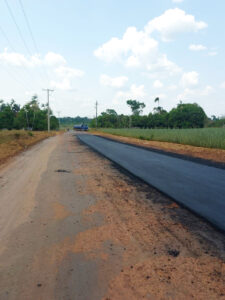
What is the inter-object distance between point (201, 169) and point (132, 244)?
6.19 metres

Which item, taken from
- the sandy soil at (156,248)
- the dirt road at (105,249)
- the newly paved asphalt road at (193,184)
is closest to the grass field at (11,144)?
the newly paved asphalt road at (193,184)

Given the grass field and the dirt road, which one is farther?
the grass field

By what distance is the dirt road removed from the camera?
2172mm

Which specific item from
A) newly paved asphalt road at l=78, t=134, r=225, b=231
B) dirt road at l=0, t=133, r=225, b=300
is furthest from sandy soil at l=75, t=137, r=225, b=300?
newly paved asphalt road at l=78, t=134, r=225, b=231

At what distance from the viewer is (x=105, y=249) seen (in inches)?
113

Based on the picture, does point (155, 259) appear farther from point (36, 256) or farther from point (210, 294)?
point (36, 256)

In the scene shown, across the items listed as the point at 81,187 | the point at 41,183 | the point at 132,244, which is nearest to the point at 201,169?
the point at 81,187

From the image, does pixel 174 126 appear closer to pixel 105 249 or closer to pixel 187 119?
pixel 187 119

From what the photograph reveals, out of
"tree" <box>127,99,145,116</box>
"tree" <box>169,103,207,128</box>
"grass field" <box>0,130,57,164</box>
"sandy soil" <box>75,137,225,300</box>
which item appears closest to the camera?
"sandy soil" <box>75,137,225,300</box>

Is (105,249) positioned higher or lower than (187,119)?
lower

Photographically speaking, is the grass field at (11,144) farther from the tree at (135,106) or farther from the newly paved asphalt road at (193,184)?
the tree at (135,106)

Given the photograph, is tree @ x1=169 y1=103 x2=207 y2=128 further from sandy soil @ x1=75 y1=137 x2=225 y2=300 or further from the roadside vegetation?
sandy soil @ x1=75 y1=137 x2=225 y2=300

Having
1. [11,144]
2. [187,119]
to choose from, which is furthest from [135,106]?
[11,144]

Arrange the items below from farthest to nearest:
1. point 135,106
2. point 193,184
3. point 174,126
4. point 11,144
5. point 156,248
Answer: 1. point 135,106
2. point 174,126
3. point 11,144
4. point 193,184
5. point 156,248
